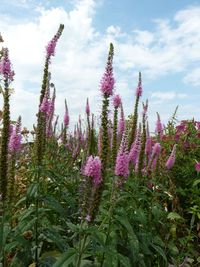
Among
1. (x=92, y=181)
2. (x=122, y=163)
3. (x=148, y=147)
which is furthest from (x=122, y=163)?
(x=148, y=147)

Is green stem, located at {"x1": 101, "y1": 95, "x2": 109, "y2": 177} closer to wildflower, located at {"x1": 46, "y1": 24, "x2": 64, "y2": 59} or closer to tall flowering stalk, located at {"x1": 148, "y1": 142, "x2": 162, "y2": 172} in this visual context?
wildflower, located at {"x1": 46, "y1": 24, "x2": 64, "y2": 59}

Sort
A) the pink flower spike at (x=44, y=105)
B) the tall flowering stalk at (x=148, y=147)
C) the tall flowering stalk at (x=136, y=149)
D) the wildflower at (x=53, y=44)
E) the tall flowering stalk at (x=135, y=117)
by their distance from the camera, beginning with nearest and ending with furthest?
the pink flower spike at (x=44, y=105)
the wildflower at (x=53, y=44)
the tall flowering stalk at (x=136, y=149)
the tall flowering stalk at (x=135, y=117)
the tall flowering stalk at (x=148, y=147)

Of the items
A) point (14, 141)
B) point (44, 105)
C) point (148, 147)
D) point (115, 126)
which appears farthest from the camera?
point (148, 147)

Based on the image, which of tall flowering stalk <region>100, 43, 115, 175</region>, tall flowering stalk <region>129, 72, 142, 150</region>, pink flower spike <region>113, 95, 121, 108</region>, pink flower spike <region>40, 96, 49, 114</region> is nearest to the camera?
tall flowering stalk <region>100, 43, 115, 175</region>

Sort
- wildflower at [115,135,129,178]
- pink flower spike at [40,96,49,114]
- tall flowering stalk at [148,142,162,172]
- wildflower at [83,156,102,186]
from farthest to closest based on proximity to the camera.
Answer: tall flowering stalk at [148,142,162,172], pink flower spike at [40,96,49,114], wildflower at [115,135,129,178], wildflower at [83,156,102,186]

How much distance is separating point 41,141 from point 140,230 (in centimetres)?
183

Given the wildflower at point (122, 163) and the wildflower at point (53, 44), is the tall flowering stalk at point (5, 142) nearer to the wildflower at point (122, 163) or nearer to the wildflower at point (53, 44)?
the wildflower at point (53, 44)

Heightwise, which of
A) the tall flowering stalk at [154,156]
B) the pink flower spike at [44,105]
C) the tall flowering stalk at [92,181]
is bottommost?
the tall flowering stalk at [92,181]

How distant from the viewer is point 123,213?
13.4ft

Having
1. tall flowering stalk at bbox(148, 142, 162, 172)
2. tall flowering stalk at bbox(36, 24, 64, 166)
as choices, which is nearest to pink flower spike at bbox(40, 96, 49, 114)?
tall flowering stalk at bbox(36, 24, 64, 166)

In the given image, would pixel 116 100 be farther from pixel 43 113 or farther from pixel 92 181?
pixel 92 181

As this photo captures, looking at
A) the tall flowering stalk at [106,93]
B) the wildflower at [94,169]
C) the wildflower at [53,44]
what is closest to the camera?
the wildflower at [94,169]

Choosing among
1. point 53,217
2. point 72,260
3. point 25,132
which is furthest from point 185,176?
point 72,260

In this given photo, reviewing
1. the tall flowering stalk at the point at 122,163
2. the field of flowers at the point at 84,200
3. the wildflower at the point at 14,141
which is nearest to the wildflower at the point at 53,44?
the field of flowers at the point at 84,200
